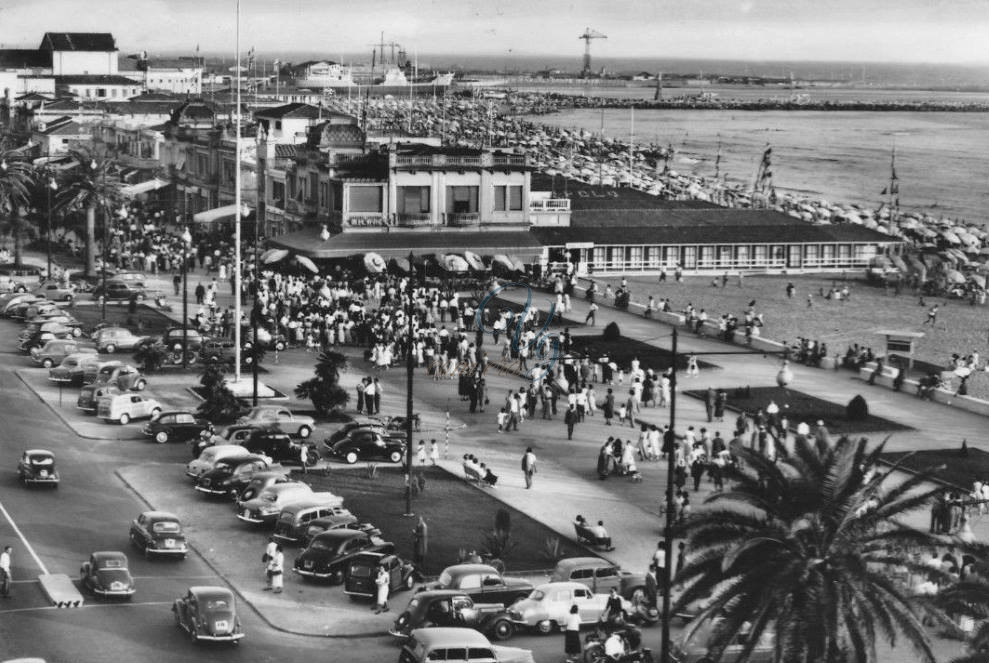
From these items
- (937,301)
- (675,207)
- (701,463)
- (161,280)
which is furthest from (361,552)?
(675,207)

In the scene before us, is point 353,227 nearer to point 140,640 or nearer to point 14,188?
point 14,188

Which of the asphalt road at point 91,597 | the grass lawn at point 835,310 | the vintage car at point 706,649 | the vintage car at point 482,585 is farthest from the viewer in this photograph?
the grass lawn at point 835,310

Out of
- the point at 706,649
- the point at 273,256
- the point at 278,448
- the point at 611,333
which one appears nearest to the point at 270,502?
the point at 278,448

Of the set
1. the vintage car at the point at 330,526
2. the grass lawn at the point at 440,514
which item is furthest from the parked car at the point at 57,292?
Answer: the vintage car at the point at 330,526

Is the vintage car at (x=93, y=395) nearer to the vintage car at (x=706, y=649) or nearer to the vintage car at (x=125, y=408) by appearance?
the vintage car at (x=125, y=408)

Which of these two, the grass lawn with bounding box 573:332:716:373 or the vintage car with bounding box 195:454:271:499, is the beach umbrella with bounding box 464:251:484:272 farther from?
the vintage car with bounding box 195:454:271:499

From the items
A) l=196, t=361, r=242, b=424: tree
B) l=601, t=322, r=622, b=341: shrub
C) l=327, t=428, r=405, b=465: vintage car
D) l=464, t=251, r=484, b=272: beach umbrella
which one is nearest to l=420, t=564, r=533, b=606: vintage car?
l=327, t=428, r=405, b=465: vintage car
